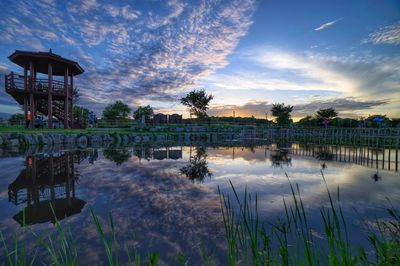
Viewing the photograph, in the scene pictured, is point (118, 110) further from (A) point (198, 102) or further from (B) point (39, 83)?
(B) point (39, 83)

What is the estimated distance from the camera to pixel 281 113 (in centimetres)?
4497

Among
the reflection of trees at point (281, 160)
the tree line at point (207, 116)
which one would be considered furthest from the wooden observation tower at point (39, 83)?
the reflection of trees at point (281, 160)

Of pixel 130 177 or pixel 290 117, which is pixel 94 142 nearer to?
pixel 130 177

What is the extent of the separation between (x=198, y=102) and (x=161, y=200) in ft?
119

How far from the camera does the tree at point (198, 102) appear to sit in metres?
39.8

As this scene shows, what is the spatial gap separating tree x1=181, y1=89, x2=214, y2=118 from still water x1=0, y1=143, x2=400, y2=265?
3318cm

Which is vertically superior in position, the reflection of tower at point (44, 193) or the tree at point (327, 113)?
the tree at point (327, 113)

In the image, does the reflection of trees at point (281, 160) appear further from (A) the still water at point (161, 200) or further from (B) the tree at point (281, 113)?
(B) the tree at point (281, 113)

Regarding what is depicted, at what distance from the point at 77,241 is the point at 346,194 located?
500 cm

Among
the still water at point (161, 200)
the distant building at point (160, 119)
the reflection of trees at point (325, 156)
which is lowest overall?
the reflection of trees at point (325, 156)

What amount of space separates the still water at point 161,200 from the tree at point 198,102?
109ft

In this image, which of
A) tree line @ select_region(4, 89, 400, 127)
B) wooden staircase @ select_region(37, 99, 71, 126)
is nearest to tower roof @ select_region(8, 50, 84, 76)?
wooden staircase @ select_region(37, 99, 71, 126)

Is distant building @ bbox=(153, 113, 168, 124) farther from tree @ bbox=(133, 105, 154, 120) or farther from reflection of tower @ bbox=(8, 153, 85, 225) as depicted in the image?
tree @ bbox=(133, 105, 154, 120)

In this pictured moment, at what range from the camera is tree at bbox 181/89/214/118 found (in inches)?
1566
